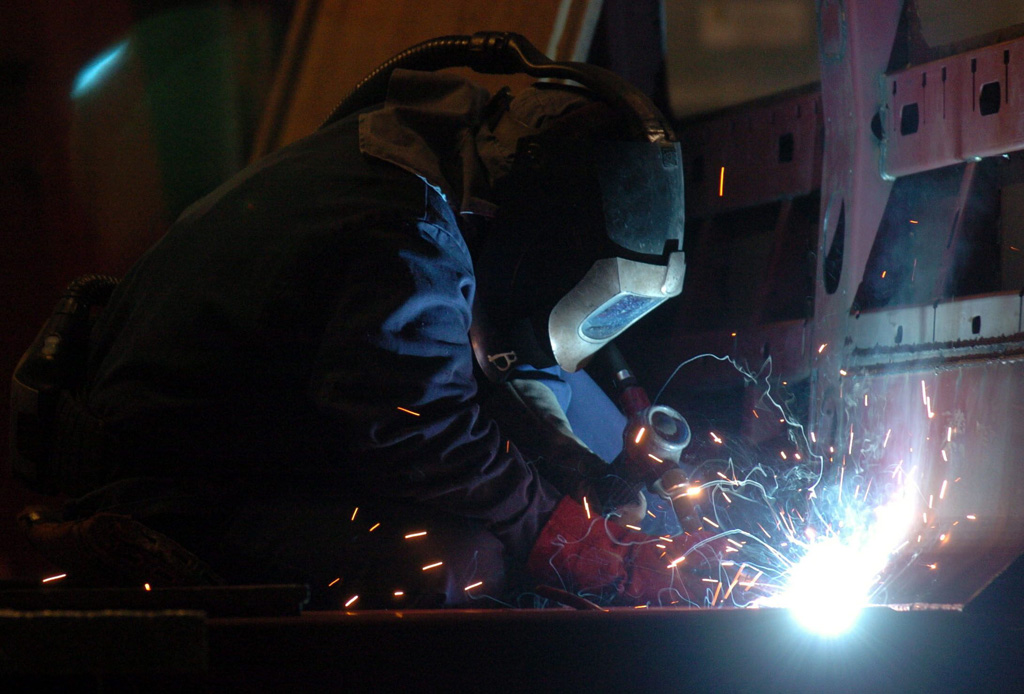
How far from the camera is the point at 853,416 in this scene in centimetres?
197

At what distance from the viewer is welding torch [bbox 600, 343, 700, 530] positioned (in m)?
2.00

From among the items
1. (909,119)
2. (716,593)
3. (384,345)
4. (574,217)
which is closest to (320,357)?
(384,345)

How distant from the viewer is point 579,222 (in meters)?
1.89

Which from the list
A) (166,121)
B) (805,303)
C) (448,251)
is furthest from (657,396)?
(166,121)

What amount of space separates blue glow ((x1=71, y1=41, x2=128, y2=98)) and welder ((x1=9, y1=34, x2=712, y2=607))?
1186 mm

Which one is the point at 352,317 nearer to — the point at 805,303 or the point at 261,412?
the point at 261,412

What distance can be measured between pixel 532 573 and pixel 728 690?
86cm

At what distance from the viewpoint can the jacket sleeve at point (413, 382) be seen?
1676mm

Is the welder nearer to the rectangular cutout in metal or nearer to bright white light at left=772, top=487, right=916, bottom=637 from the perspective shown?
bright white light at left=772, top=487, right=916, bottom=637

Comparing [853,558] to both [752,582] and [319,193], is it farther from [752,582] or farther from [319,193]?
[319,193]

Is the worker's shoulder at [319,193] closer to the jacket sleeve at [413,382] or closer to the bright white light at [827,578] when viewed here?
the jacket sleeve at [413,382]

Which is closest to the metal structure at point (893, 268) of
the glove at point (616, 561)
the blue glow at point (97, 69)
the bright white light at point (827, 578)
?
the bright white light at point (827, 578)

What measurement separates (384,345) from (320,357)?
13cm

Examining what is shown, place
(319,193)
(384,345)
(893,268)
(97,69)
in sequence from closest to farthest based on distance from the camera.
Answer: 1. (384,345)
2. (319,193)
3. (893,268)
4. (97,69)
